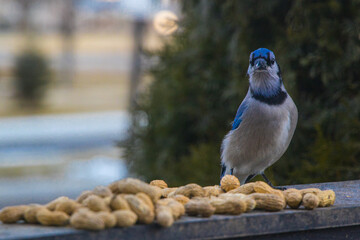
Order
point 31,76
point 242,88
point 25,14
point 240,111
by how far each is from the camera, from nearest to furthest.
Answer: point 240,111
point 242,88
point 31,76
point 25,14

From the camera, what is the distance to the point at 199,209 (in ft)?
6.84

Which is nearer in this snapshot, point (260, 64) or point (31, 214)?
point (31, 214)

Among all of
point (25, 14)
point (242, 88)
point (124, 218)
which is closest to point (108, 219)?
point (124, 218)

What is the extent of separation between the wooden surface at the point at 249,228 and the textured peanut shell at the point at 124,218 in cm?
2

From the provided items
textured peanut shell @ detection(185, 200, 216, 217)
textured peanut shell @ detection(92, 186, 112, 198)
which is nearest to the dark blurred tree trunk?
textured peanut shell @ detection(92, 186, 112, 198)

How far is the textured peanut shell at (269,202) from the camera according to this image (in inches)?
86.4

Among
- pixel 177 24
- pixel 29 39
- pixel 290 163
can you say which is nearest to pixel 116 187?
pixel 290 163

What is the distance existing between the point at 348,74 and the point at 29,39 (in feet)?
50.2

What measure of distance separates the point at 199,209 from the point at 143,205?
22 cm

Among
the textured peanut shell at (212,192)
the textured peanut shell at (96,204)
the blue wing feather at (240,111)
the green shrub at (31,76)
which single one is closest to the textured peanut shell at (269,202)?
the textured peanut shell at (212,192)

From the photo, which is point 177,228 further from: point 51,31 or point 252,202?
point 51,31

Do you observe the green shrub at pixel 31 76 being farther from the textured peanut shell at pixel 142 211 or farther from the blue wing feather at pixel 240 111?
the textured peanut shell at pixel 142 211

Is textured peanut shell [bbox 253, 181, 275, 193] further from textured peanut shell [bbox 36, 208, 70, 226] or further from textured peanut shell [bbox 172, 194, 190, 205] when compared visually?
textured peanut shell [bbox 36, 208, 70, 226]

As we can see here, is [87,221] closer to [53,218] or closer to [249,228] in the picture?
[53,218]
